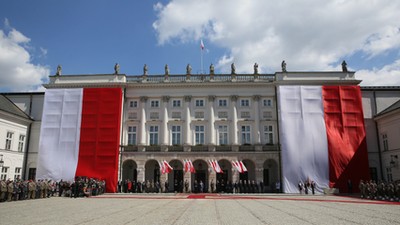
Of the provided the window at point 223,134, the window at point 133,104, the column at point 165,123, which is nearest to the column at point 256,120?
the window at point 223,134

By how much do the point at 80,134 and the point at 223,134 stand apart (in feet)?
57.2

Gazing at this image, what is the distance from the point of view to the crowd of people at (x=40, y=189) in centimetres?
2508

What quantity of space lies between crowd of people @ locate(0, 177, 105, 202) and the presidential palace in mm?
5384

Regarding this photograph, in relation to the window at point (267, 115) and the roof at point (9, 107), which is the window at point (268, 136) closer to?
the window at point (267, 115)

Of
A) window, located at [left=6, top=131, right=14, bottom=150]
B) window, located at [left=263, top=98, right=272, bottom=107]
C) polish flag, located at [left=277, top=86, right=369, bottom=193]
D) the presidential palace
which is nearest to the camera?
polish flag, located at [left=277, top=86, right=369, bottom=193]

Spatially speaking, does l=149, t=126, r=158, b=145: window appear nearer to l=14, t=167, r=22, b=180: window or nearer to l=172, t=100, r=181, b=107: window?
l=172, t=100, r=181, b=107: window

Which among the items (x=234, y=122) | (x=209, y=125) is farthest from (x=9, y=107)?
(x=234, y=122)

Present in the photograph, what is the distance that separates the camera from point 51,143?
3884 centimetres

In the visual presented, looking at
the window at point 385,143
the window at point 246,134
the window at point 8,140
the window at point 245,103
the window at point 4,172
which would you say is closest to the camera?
the window at point 4,172

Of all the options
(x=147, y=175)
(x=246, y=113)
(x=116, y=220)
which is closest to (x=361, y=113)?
(x=246, y=113)

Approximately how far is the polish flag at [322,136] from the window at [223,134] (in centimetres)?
666

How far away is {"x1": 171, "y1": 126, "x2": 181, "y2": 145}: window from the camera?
4031 cm

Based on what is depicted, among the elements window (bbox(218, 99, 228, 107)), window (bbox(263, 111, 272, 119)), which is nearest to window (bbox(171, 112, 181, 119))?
window (bbox(218, 99, 228, 107))

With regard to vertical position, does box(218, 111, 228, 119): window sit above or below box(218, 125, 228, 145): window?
above
